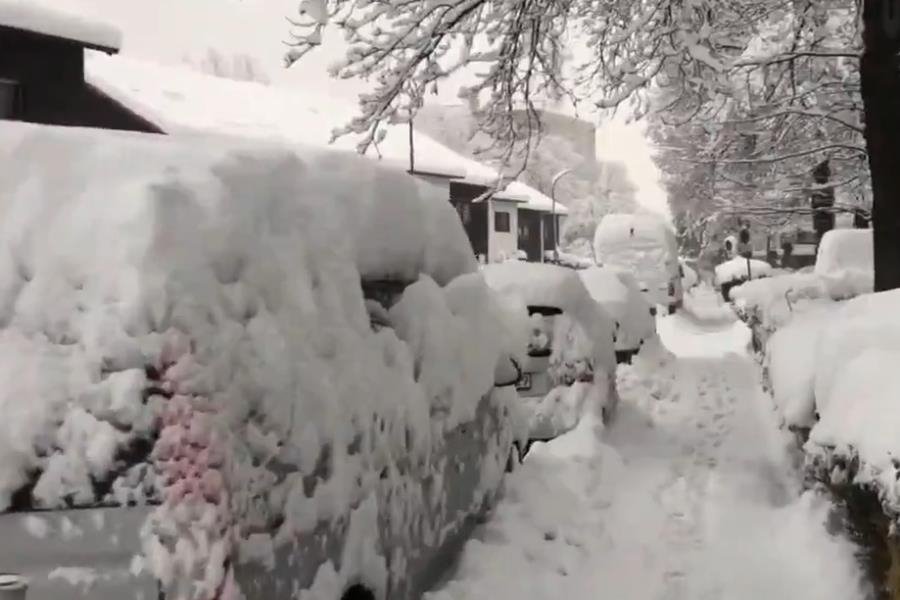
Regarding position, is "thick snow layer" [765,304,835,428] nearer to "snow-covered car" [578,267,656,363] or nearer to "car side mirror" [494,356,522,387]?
"car side mirror" [494,356,522,387]

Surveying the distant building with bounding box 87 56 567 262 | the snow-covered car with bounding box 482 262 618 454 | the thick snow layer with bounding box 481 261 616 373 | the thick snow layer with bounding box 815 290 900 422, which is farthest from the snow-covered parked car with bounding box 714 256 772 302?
the thick snow layer with bounding box 815 290 900 422

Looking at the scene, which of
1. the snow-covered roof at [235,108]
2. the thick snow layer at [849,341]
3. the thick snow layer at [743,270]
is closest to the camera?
the thick snow layer at [849,341]

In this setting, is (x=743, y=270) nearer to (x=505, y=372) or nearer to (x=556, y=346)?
(x=556, y=346)

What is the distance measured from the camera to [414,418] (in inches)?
175

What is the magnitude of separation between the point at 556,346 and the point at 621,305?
587 centimetres

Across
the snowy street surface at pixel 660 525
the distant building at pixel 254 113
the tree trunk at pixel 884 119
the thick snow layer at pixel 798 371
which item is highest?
the distant building at pixel 254 113

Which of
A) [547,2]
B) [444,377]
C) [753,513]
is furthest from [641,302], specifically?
[444,377]

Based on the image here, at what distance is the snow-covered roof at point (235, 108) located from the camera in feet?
81.0

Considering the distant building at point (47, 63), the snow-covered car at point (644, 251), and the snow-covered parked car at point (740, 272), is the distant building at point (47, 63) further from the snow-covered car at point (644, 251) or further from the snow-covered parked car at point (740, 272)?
the snow-covered parked car at point (740, 272)

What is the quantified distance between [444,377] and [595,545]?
6.75 feet

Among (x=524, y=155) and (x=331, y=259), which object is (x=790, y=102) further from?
(x=331, y=259)

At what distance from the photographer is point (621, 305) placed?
50.0 feet

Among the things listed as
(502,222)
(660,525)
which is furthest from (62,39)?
(502,222)

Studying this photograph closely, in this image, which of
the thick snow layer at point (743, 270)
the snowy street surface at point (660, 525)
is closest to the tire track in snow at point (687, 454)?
the snowy street surface at point (660, 525)
